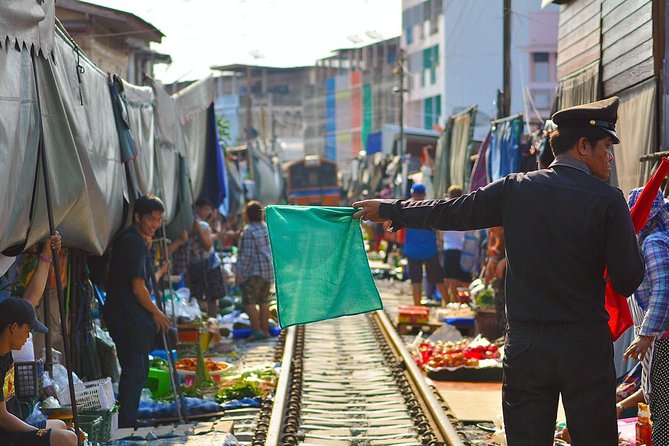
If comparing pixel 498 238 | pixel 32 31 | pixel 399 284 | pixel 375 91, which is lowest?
pixel 399 284

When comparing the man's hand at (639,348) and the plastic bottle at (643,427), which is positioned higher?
the man's hand at (639,348)

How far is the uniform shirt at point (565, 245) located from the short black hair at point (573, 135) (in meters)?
0.08

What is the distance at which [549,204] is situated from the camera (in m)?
5.17

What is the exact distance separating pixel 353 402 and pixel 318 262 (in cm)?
481

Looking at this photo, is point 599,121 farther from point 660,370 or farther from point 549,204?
point 660,370

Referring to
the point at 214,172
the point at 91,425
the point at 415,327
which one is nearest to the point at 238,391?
the point at 91,425

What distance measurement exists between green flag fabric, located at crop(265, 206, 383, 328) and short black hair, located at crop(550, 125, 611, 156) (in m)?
1.52

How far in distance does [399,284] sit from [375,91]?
7025cm

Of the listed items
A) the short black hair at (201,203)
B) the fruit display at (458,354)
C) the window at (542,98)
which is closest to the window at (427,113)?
the window at (542,98)

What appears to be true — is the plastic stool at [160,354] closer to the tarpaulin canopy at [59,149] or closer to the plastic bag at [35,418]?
the tarpaulin canopy at [59,149]

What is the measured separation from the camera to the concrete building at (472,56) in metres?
53.5

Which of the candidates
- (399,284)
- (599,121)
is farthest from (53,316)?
(399,284)

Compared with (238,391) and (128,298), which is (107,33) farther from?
(128,298)

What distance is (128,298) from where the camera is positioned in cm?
946
